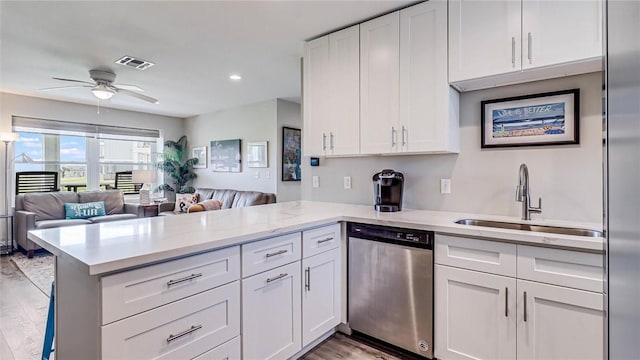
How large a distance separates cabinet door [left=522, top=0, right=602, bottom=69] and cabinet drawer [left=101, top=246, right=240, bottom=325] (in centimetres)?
195

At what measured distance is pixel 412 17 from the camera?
2.24m

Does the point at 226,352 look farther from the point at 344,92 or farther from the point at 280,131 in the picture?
the point at 280,131

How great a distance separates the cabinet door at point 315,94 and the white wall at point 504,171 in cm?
37

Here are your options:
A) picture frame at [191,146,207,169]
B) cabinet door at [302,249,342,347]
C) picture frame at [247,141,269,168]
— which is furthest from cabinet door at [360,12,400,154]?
picture frame at [191,146,207,169]

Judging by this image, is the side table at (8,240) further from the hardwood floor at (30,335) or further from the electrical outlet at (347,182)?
the electrical outlet at (347,182)

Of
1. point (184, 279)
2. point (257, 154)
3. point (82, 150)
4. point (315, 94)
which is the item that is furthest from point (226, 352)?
point (82, 150)

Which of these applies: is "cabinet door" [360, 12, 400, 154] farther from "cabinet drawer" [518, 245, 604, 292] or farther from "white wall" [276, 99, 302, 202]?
"white wall" [276, 99, 302, 202]

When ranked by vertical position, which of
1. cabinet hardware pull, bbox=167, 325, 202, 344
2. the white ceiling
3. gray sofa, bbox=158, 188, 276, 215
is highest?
the white ceiling

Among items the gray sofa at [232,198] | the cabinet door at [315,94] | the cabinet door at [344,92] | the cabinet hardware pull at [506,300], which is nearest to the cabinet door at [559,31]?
the cabinet door at [344,92]

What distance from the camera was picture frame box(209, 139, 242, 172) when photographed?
5.97m

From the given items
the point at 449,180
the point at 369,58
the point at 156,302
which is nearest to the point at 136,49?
the point at 369,58

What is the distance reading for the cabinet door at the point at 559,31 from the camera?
1.64 metres

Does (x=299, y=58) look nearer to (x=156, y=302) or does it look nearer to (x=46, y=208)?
(x=156, y=302)

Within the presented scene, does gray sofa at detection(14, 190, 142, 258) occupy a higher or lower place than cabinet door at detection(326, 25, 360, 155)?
lower
